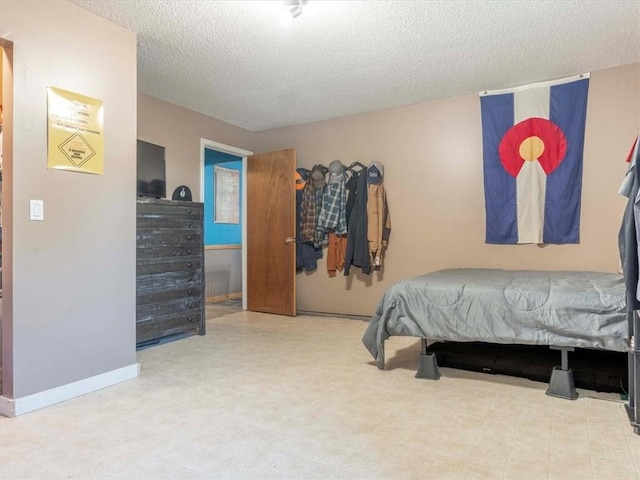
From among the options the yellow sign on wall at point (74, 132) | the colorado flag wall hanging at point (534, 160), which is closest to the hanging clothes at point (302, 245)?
the colorado flag wall hanging at point (534, 160)

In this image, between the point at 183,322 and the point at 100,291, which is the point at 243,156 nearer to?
the point at 183,322

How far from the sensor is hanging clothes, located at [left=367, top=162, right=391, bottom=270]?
4.48 metres

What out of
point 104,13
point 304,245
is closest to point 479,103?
point 304,245

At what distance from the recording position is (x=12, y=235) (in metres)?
2.15

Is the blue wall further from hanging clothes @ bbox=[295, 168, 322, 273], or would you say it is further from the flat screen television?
the flat screen television

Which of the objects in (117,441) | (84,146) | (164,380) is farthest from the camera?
(164,380)

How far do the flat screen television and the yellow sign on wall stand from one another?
3.87 ft

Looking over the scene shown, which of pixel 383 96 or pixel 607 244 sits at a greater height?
pixel 383 96

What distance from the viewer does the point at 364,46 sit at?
3.06 meters

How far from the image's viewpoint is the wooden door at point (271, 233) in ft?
16.2

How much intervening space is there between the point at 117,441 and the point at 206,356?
54.8 inches

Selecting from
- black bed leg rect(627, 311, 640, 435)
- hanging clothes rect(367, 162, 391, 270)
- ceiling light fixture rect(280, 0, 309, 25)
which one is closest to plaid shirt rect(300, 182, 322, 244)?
hanging clothes rect(367, 162, 391, 270)

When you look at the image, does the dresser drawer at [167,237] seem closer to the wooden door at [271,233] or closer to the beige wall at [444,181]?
the wooden door at [271,233]

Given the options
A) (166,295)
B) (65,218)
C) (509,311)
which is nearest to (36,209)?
(65,218)
